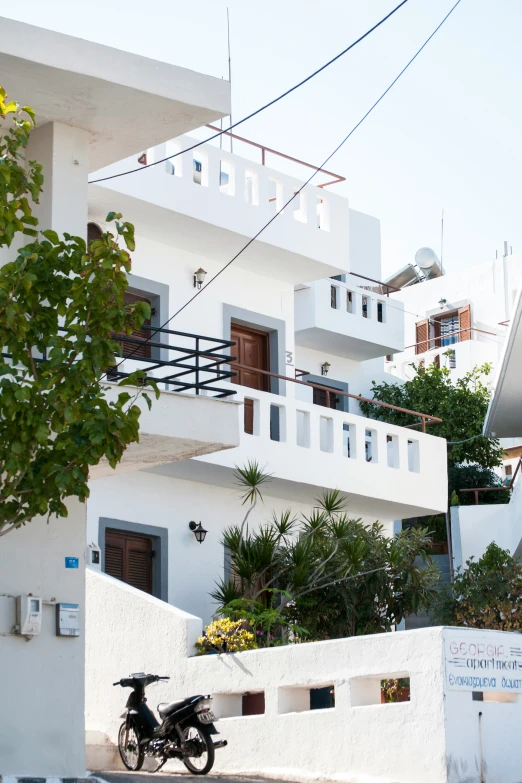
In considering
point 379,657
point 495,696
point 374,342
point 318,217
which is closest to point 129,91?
point 379,657

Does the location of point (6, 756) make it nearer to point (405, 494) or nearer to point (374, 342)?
point (405, 494)

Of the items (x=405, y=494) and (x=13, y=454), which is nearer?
(x=13, y=454)

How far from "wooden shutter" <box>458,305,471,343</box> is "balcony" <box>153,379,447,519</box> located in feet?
41.6

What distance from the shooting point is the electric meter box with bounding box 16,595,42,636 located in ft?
34.1

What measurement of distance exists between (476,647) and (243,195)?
887 centimetres

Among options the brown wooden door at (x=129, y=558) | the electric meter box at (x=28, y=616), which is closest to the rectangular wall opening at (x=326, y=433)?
the brown wooden door at (x=129, y=558)

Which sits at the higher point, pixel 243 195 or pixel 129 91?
pixel 243 195

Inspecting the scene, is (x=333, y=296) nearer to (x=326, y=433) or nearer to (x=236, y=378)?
(x=236, y=378)

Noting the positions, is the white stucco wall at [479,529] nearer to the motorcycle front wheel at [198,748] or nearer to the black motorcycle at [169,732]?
the black motorcycle at [169,732]

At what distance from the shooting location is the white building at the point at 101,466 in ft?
34.1

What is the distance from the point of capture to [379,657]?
11.4m

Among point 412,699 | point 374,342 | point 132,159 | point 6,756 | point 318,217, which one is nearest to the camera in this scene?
point 6,756

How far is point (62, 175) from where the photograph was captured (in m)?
11.7

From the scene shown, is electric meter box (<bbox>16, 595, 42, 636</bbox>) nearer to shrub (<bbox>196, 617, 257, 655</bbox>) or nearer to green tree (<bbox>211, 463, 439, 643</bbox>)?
shrub (<bbox>196, 617, 257, 655</bbox>)
